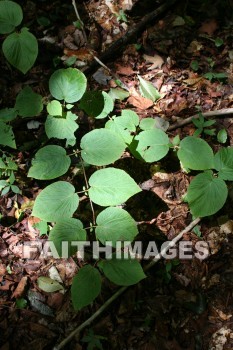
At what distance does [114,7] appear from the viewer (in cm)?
345

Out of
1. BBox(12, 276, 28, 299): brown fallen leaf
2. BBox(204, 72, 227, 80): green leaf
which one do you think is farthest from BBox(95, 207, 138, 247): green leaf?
BBox(204, 72, 227, 80): green leaf

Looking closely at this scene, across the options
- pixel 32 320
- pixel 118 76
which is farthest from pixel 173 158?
pixel 32 320

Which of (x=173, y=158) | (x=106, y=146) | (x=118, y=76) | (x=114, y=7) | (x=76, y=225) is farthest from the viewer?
(x=114, y=7)

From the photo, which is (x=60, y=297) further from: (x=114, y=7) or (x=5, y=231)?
(x=114, y=7)

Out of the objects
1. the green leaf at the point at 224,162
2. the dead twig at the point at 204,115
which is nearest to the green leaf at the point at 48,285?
the green leaf at the point at 224,162

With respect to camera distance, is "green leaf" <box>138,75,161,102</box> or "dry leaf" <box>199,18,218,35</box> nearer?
Answer: "green leaf" <box>138,75,161,102</box>

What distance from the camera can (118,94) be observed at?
303 cm

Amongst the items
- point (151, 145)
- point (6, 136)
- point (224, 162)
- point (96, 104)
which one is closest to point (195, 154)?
point (224, 162)

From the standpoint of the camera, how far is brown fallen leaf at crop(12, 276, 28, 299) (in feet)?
7.81

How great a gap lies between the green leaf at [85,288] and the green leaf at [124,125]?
102 cm

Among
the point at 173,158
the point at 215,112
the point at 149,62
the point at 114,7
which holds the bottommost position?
the point at 173,158

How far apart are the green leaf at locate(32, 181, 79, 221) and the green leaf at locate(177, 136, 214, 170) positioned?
31.8 inches

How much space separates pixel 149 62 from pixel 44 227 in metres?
1.76

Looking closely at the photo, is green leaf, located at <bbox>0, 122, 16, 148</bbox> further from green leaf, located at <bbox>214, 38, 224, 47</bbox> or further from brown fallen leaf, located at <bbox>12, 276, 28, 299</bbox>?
green leaf, located at <bbox>214, 38, 224, 47</bbox>
